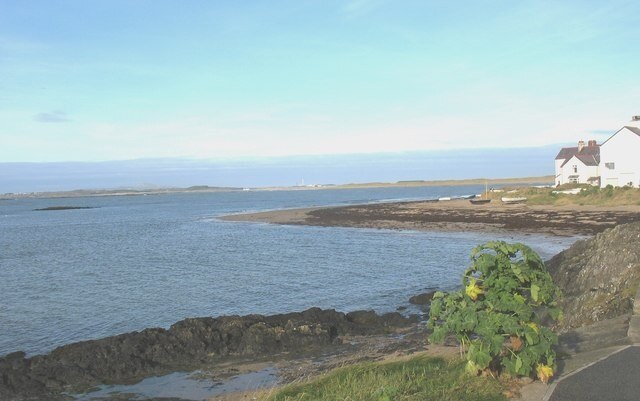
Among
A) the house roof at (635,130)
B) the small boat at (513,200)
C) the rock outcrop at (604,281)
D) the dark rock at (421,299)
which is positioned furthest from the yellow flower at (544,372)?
the house roof at (635,130)

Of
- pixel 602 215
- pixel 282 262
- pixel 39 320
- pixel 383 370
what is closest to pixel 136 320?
pixel 39 320

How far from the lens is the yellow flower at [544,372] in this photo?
7148 mm

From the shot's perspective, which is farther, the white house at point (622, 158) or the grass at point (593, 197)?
the white house at point (622, 158)

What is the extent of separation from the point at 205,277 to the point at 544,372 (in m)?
22.1

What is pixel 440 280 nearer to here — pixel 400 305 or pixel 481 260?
pixel 400 305

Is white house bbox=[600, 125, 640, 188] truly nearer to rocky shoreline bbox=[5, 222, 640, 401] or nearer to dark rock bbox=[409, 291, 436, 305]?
dark rock bbox=[409, 291, 436, 305]

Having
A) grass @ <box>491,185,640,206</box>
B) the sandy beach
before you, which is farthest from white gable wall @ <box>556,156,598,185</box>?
the sandy beach

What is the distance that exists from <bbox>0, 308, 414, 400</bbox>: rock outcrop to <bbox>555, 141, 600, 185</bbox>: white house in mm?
65528

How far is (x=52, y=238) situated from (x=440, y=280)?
1681 inches

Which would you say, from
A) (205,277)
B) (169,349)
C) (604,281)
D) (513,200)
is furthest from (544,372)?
(513,200)

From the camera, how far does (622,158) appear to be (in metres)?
62.4

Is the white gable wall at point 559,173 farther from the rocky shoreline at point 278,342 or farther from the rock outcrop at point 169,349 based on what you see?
the rock outcrop at point 169,349

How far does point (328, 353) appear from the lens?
45.8 ft

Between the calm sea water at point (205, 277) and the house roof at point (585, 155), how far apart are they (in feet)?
140
